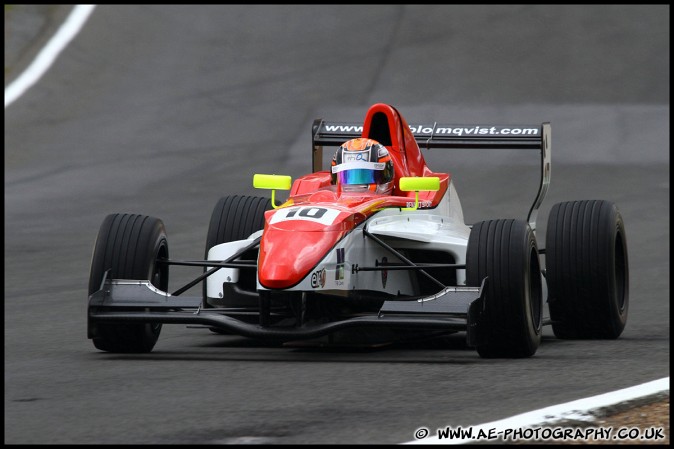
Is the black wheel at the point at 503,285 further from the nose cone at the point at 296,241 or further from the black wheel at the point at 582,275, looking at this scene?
the black wheel at the point at 582,275

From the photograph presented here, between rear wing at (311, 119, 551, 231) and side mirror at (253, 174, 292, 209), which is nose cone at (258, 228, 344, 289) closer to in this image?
side mirror at (253, 174, 292, 209)

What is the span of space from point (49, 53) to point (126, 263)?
18156 mm

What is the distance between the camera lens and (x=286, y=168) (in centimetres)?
2080

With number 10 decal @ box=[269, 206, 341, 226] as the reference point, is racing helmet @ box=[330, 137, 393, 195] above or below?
above

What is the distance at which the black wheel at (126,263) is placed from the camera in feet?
31.9

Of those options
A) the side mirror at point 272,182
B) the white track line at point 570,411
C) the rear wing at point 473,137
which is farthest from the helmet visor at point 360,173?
the white track line at point 570,411

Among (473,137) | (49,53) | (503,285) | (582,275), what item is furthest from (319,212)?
(49,53)

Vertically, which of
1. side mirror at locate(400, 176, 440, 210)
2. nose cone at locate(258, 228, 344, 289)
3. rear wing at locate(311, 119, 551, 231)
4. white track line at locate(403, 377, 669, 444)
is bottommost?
white track line at locate(403, 377, 669, 444)

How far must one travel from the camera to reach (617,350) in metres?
9.76

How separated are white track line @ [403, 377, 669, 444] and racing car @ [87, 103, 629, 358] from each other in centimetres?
156

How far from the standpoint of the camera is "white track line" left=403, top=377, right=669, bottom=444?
21.8 feet

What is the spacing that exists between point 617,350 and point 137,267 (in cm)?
336

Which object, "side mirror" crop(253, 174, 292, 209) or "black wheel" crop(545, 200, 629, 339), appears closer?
"black wheel" crop(545, 200, 629, 339)

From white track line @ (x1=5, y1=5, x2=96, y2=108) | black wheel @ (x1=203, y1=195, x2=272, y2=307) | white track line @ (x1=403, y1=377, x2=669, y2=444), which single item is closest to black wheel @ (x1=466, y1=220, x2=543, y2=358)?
white track line @ (x1=403, y1=377, x2=669, y2=444)
